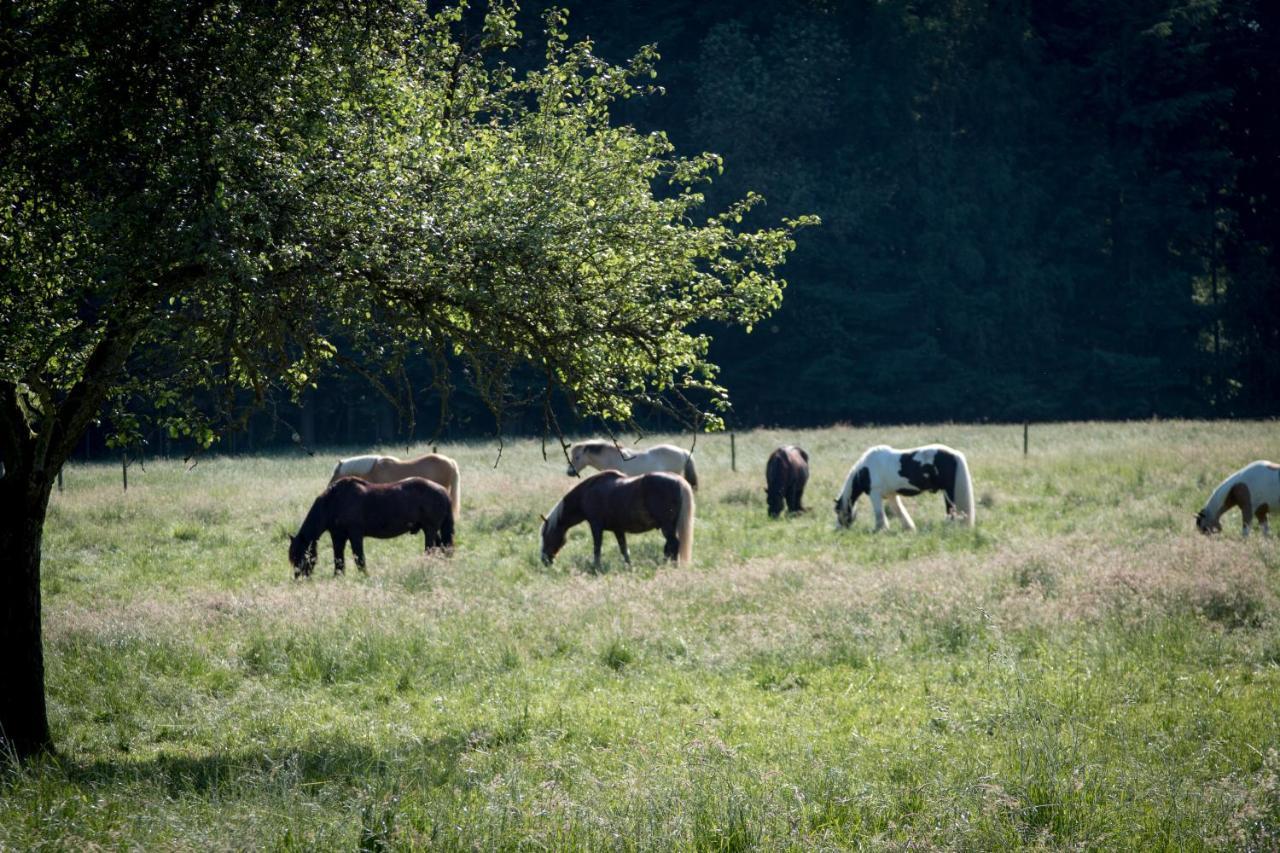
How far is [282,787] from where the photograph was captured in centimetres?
670

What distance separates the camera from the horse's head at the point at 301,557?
1595cm

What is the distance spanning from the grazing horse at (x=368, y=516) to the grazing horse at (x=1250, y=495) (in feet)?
36.2

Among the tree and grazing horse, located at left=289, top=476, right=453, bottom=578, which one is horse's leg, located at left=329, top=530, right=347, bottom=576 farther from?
the tree

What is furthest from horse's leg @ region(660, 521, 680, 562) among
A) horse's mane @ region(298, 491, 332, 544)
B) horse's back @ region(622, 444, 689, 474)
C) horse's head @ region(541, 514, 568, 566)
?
horse's back @ region(622, 444, 689, 474)

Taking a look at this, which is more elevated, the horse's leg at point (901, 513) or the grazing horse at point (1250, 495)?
the grazing horse at point (1250, 495)

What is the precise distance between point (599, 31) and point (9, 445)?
2153 inches

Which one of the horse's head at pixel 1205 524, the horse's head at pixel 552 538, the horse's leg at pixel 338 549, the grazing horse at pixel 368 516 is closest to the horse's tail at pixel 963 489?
the horse's head at pixel 1205 524

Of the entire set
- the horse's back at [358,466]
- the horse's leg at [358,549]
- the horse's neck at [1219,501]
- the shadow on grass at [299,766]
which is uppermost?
the horse's back at [358,466]

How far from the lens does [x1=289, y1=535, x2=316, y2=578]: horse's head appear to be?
628 inches

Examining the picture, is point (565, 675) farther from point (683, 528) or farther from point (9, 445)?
point (683, 528)

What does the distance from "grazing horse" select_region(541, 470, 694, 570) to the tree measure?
6957mm

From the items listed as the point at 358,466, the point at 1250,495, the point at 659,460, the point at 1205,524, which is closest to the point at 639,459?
the point at 659,460

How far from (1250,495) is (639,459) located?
12.2 metres

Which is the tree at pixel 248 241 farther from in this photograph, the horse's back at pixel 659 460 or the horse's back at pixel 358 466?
the horse's back at pixel 659 460
